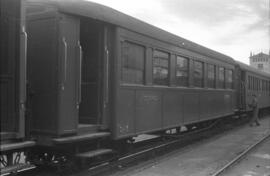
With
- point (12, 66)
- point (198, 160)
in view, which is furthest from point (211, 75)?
point (12, 66)

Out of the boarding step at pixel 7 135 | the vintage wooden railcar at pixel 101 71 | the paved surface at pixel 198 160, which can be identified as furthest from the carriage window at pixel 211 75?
the boarding step at pixel 7 135

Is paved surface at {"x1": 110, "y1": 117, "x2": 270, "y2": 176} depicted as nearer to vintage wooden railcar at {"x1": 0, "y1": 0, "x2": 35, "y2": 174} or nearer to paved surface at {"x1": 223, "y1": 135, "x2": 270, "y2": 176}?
paved surface at {"x1": 223, "y1": 135, "x2": 270, "y2": 176}

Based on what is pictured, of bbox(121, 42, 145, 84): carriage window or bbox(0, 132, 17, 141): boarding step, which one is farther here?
bbox(121, 42, 145, 84): carriage window

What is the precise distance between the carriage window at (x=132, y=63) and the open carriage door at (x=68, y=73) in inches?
54.1

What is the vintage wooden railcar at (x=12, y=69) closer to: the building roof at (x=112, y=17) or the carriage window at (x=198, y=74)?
the building roof at (x=112, y=17)

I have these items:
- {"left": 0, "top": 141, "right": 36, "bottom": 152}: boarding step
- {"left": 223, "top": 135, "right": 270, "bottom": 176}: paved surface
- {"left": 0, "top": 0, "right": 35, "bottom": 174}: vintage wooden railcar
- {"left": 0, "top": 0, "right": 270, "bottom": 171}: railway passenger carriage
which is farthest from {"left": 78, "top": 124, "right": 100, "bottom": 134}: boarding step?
{"left": 223, "top": 135, "right": 270, "bottom": 176}: paved surface

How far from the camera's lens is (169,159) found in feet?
31.2

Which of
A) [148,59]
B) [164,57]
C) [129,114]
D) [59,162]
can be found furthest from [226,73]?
[59,162]

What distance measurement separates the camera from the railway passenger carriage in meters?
5.50

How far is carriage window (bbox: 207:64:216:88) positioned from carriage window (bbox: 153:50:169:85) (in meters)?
3.60

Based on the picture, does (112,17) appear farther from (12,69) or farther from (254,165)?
(254,165)

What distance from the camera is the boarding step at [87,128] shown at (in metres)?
6.80

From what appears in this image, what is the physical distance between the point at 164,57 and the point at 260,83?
1683cm

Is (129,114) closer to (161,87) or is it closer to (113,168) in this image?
(113,168)
